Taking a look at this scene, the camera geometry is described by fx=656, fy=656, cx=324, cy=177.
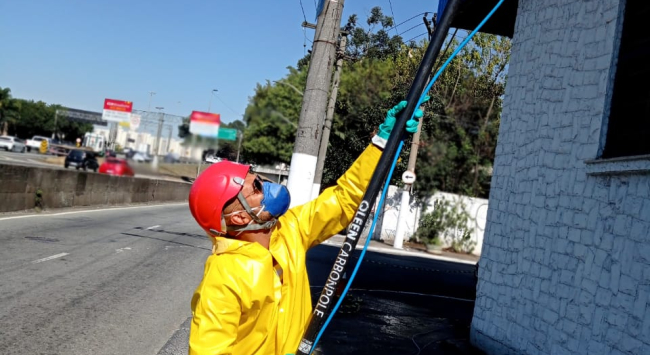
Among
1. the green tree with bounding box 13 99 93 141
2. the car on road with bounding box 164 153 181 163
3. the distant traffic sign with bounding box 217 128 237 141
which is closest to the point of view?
the distant traffic sign with bounding box 217 128 237 141

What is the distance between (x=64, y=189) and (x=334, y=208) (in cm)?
2159

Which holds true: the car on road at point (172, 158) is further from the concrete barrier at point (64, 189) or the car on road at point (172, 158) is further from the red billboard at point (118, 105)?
the red billboard at point (118, 105)

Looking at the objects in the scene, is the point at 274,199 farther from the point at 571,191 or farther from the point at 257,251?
the point at 571,191

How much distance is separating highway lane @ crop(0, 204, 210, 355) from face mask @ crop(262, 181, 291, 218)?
14.6 ft

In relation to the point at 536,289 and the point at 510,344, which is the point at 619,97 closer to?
the point at 536,289

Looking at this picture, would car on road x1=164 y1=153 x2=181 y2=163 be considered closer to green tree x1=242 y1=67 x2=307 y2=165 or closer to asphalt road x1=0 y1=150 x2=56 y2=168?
green tree x1=242 y1=67 x2=307 y2=165

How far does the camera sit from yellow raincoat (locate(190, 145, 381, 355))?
2393 mm

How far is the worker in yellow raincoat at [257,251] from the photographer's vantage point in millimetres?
2422

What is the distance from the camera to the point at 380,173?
8.84 feet

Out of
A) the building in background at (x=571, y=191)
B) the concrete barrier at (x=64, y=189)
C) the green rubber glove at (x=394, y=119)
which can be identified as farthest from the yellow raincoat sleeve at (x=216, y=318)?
the concrete barrier at (x=64, y=189)

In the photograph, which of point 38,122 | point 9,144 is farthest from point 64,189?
point 38,122

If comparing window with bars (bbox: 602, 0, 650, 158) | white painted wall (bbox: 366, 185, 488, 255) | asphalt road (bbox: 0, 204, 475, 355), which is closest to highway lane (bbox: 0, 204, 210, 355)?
asphalt road (bbox: 0, 204, 475, 355)

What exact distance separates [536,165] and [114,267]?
755 centimetres

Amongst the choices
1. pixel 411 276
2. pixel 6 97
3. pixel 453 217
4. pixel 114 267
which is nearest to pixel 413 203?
pixel 453 217
